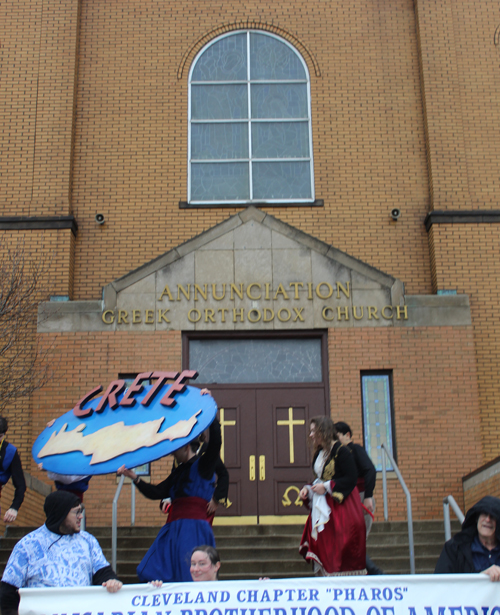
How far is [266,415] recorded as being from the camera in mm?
12492

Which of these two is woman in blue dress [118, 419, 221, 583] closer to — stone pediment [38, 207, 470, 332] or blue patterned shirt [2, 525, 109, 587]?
blue patterned shirt [2, 525, 109, 587]

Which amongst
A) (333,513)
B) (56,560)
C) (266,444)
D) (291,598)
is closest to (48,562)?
(56,560)

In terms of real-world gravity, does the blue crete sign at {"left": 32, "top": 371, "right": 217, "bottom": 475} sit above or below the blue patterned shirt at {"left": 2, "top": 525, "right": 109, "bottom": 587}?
above

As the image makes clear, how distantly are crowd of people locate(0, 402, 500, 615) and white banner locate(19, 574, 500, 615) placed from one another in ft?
0.36

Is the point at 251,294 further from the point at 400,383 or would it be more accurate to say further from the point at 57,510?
the point at 57,510

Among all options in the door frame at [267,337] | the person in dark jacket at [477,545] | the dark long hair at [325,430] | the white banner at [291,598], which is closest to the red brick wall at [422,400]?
the door frame at [267,337]

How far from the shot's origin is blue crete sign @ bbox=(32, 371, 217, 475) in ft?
18.1

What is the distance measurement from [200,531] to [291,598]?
4.18 ft

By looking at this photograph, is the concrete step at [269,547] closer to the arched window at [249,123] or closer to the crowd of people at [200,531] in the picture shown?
the crowd of people at [200,531]

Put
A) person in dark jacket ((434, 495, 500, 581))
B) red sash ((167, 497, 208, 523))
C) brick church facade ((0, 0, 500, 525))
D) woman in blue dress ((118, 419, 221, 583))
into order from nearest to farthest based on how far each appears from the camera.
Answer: person in dark jacket ((434, 495, 500, 581)) < woman in blue dress ((118, 419, 221, 583)) < red sash ((167, 497, 208, 523)) < brick church facade ((0, 0, 500, 525))

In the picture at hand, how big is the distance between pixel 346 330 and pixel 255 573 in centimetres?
479

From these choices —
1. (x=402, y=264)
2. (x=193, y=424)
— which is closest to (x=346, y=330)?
(x=402, y=264)

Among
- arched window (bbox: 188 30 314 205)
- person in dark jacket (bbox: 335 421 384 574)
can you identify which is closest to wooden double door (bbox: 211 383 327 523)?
arched window (bbox: 188 30 314 205)

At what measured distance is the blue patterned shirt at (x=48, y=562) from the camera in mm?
4887
